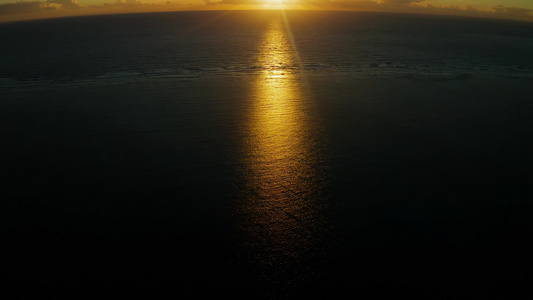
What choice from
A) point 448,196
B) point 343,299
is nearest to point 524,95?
point 448,196

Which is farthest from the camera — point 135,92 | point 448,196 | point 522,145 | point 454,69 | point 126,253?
point 454,69

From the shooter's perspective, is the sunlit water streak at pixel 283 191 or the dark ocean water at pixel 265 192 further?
the sunlit water streak at pixel 283 191

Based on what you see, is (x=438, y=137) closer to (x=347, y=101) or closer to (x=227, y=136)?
(x=347, y=101)

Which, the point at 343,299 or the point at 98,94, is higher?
the point at 98,94

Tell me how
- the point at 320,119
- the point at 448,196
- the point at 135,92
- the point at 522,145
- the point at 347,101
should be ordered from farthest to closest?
the point at 135,92, the point at 347,101, the point at 320,119, the point at 522,145, the point at 448,196

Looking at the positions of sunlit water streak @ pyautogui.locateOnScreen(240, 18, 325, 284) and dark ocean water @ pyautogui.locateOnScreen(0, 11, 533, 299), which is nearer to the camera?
dark ocean water @ pyautogui.locateOnScreen(0, 11, 533, 299)
